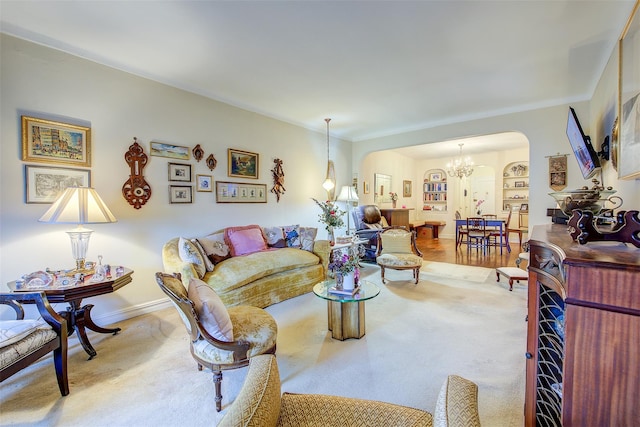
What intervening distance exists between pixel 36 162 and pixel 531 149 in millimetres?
6095

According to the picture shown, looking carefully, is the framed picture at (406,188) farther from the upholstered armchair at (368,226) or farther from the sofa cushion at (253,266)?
the sofa cushion at (253,266)

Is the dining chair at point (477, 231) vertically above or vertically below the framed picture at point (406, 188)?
below

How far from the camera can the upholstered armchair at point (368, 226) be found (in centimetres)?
542

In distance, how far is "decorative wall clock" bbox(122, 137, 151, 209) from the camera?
306cm

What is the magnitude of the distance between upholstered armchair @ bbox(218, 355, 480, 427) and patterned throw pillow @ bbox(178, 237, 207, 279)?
2.10 meters

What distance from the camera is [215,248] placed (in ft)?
11.1

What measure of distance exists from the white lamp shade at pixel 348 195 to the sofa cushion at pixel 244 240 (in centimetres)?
232

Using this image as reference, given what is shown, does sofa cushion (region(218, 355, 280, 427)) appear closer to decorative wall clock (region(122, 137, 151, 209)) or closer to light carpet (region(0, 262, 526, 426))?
light carpet (region(0, 262, 526, 426))

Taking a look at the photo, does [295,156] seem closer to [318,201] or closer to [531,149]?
[318,201]

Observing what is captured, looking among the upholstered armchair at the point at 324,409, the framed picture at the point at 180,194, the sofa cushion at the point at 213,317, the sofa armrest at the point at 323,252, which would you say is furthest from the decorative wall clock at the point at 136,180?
the upholstered armchair at the point at 324,409

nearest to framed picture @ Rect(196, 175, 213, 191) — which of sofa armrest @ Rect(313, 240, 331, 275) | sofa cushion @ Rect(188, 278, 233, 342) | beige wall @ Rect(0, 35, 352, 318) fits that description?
beige wall @ Rect(0, 35, 352, 318)

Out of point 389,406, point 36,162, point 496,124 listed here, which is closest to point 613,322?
point 389,406

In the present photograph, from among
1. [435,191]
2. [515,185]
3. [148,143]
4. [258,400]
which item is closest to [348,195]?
[148,143]

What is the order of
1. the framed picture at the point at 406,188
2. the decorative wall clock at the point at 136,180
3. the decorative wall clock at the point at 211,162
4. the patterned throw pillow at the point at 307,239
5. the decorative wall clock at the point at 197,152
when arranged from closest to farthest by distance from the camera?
the decorative wall clock at the point at 136,180 < the decorative wall clock at the point at 197,152 < the decorative wall clock at the point at 211,162 < the patterned throw pillow at the point at 307,239 < the framed picture at the point at 406,188
